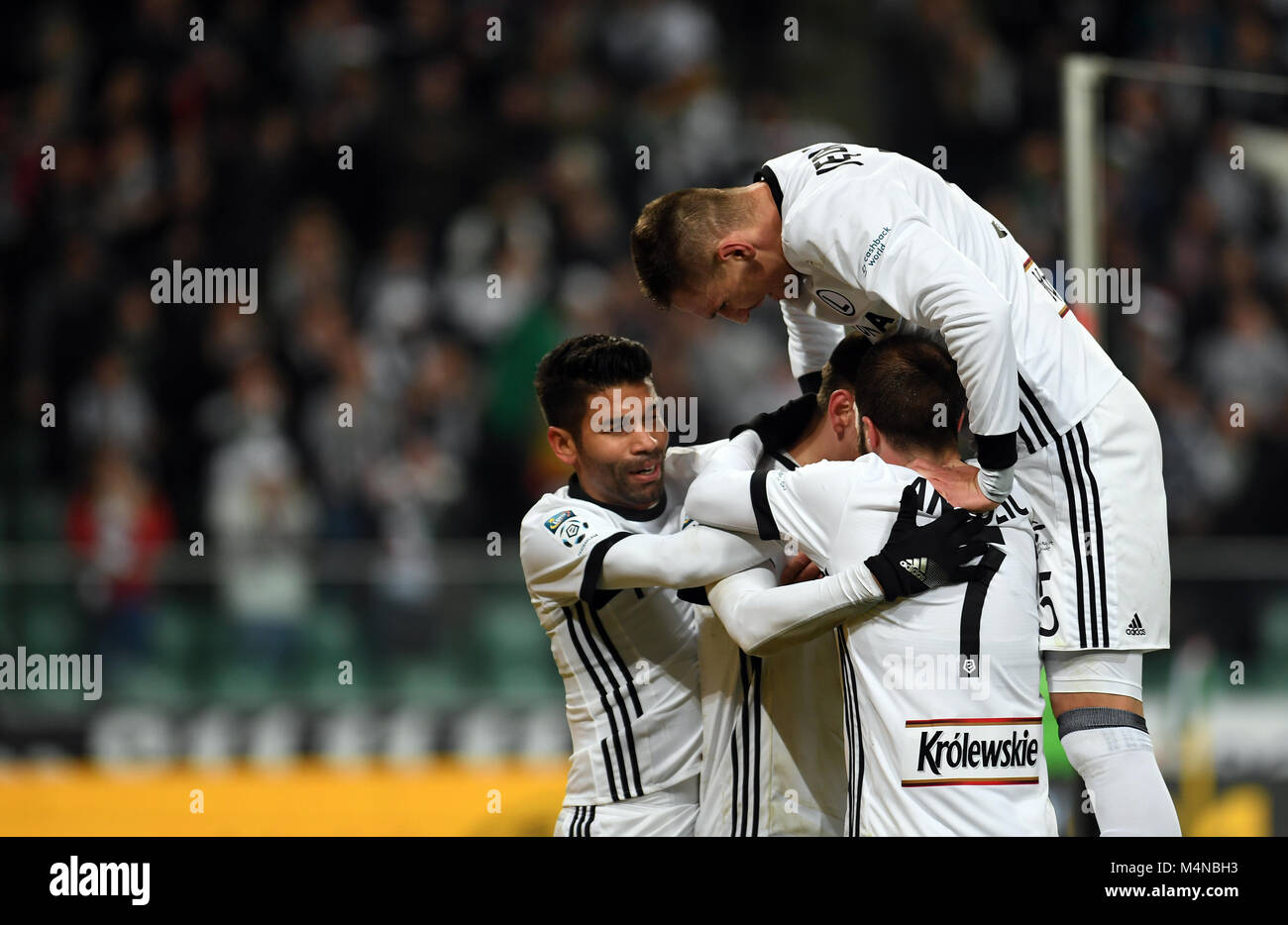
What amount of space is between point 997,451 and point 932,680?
583mm

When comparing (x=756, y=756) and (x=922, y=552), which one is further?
(x=756, y=756)

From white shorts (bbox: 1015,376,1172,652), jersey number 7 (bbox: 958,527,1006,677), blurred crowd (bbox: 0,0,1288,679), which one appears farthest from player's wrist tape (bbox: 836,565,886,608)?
blurred crowd (bbox: 0,0,1288,679)

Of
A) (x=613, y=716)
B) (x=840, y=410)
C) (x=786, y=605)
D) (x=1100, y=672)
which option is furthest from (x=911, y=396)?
(x=613, y=716)

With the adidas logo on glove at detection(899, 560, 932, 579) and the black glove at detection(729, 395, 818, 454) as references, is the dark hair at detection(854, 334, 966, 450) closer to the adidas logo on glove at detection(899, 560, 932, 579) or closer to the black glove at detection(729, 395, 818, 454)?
the adidas logo on glove at detection(899, 560, 932, 579)

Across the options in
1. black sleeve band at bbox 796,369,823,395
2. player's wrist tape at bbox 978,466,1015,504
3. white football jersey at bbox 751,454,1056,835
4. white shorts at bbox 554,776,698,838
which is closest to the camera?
white football jersey at bbox 751,454,1056,835

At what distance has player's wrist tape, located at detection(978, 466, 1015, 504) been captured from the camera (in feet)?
12.0

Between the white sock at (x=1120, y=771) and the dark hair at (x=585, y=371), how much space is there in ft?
5.13

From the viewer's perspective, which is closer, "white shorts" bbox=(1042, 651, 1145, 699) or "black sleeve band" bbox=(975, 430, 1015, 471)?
"black sleeve band" bbox=(975, 430, 1015, 471)

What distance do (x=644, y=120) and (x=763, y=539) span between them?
7959mm

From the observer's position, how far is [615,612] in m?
4.25

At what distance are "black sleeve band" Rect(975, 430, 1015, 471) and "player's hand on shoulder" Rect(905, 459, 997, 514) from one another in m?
0.09

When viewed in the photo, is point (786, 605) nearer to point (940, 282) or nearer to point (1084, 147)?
point (940, 282)

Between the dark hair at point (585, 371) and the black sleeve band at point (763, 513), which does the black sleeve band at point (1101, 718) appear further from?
the dark hair at point (585, 371)

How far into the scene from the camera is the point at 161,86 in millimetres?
11438
